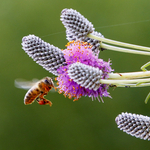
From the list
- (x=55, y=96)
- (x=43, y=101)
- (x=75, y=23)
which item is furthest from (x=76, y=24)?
(x=55, y=96)

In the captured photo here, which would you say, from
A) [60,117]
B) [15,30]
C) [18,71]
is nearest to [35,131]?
[60,117]

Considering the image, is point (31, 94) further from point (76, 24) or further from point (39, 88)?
point (76, 24)

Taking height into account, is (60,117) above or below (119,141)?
above

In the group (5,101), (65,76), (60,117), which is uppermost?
(65,76)

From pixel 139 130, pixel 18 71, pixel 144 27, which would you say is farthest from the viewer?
pixel 18 71

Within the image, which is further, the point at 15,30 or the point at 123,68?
the point at 15,30

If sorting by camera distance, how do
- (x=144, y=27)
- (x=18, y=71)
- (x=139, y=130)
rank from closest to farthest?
(x=139, y=130), (x=144, y=27), (x=18, y=71)

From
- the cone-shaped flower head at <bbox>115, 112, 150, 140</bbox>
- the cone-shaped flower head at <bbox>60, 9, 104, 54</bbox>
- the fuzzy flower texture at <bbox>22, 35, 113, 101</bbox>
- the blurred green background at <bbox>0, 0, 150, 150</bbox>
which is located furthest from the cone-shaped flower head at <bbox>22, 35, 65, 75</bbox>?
the blurred green background at <bbox>0, 0, 150, 150</bbox>

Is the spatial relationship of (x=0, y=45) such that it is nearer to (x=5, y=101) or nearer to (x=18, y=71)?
(x=18, y=71)
